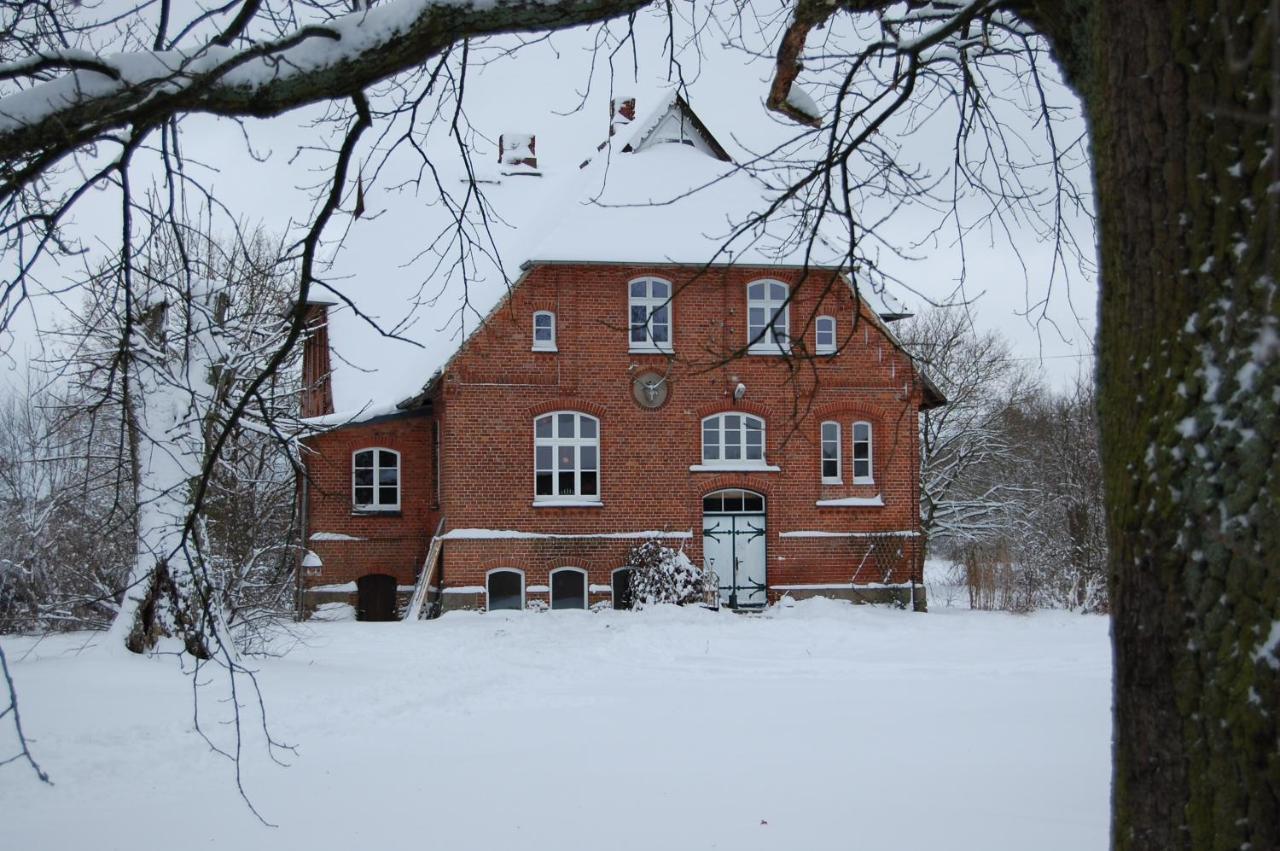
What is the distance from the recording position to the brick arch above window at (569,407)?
73.4 feet

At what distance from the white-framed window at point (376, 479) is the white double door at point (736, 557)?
Answer: 21.0 feet

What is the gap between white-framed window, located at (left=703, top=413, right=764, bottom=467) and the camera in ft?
75.4

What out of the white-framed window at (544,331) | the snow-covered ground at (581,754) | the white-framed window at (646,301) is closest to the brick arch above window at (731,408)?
the white-framed window at (646,301)

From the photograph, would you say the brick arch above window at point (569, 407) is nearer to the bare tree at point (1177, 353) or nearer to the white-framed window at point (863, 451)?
the white-framed window at point (863, 451)

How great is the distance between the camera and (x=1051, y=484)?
41.7 m

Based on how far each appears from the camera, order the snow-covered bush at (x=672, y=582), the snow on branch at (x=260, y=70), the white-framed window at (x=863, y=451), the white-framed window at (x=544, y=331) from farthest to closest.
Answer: the white-framed window at (x=863, y=451) → the white-framed window at (x=544, y=331) → the snow-covered bush at (x=672, y=582) → the snow on branch at (x=260, y=70)

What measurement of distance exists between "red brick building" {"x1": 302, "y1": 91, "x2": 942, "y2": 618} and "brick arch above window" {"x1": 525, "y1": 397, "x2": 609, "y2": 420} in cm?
3

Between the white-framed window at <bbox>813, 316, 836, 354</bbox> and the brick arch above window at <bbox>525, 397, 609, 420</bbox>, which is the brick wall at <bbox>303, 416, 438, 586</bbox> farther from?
the white-framed window at <bbox>813, 316, 836, 354</bbox>

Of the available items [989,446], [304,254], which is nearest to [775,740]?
[304,254]

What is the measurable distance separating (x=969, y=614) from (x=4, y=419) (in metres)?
38.7

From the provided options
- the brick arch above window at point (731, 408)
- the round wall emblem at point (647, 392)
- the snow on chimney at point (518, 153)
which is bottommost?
the brick arch above window at point (731, 408)

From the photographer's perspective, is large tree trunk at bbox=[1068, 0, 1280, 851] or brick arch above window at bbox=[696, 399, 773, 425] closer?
large tree trunk at bbox=[1068, 0, 1280, 851]

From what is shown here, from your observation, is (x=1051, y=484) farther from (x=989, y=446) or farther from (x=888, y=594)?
(x=888, y=594)

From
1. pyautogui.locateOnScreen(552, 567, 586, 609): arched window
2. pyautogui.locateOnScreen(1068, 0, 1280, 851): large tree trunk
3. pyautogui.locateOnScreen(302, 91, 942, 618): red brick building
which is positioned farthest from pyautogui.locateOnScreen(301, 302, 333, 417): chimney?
pyautogui.locateOnScreen(1068, 0, 1280, 851): large tree trunk
